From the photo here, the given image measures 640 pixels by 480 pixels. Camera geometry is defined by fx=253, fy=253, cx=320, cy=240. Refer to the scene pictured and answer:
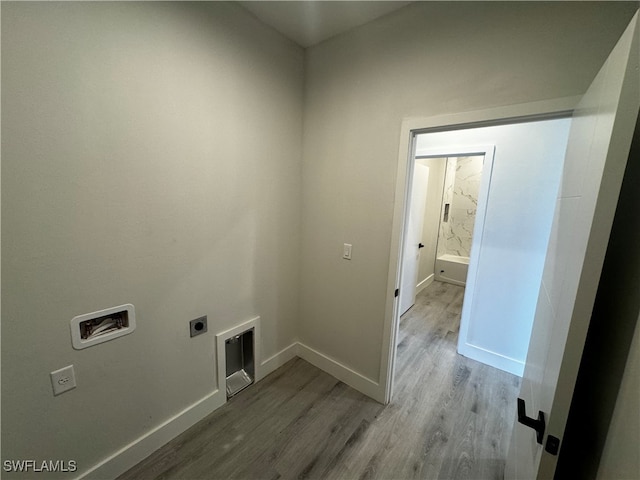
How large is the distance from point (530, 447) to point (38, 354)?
1.98m

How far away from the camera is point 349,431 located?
1.67 m

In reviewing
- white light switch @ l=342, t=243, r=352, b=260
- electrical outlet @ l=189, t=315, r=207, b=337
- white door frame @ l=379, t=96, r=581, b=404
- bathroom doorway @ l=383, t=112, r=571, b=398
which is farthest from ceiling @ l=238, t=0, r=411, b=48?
electrical outlet @ l=189, t=315, r=207, b=337

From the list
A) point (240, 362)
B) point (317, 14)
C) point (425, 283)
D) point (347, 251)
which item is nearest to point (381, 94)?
Result: point (317, 14)

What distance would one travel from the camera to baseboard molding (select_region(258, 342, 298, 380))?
2.13 metres

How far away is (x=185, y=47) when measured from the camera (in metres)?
1.36

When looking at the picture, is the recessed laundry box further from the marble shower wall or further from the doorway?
the marble shower wall

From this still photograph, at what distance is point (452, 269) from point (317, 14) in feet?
14.7

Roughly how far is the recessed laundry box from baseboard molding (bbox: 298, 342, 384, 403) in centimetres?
53

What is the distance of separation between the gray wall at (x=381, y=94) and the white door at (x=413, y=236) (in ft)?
4.18

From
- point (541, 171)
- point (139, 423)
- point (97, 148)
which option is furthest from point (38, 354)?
point (541, 171)

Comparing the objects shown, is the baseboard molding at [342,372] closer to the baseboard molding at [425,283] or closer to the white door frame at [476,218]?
the white door frame at [476,218]

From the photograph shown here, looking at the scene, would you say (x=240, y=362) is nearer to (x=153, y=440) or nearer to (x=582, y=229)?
(x=153, y=440)

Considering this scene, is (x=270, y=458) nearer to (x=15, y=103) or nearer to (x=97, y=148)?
(x=97, y=148)

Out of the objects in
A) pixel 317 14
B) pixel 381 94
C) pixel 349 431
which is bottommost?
pixel 349 431
